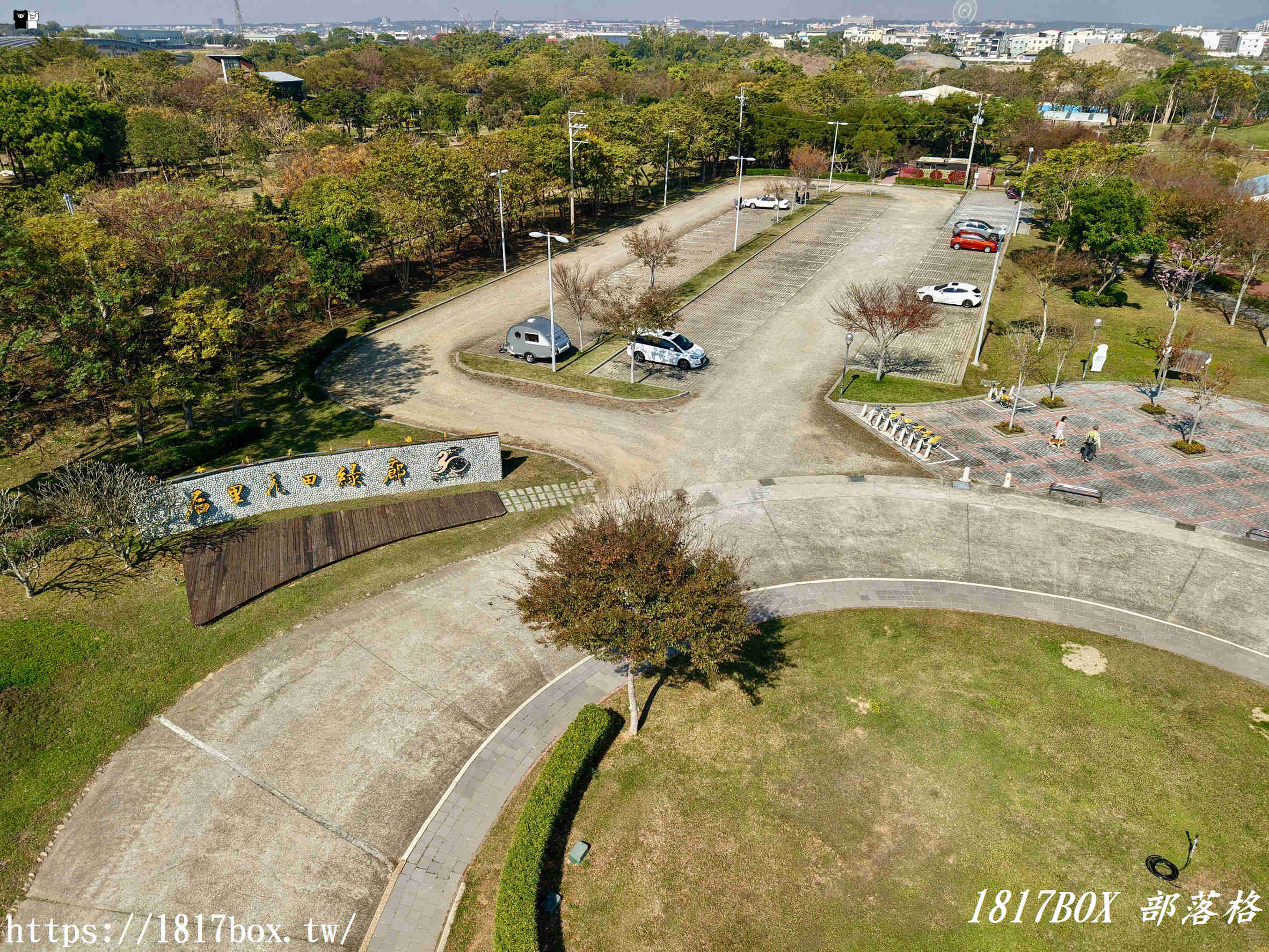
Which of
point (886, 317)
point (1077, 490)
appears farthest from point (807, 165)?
point (1077, 490)

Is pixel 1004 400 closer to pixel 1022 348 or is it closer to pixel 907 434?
pixel 1022 348

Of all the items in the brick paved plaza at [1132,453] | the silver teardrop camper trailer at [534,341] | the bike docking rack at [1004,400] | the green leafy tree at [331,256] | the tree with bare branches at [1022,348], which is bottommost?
the brick paved plaza at [1132,453]

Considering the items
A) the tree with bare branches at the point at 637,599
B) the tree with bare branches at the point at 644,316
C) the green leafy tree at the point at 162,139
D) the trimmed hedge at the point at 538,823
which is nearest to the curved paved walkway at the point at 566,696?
the trimmed hedge at the point at 538,823

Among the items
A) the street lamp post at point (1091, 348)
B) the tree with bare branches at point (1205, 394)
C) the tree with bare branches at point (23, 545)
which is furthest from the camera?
the street lamp post at point (1091, 348)

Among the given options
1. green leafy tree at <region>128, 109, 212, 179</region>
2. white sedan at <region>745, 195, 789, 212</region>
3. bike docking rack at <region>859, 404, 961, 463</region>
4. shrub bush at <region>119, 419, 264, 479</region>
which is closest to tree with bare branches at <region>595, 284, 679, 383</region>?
bike docking rack at <region>859, 404, 961, 463</region>

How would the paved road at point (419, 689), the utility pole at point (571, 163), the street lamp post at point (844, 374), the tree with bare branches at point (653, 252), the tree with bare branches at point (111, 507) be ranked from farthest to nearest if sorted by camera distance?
1. the utility pole at point (571, 163)
2. the tree with bare branches at point (653, 252)
3. the street lamp post at point (844, 374)
4. the tree with bare branches at point (111, 507)
5. the paved road at point (419, 689)

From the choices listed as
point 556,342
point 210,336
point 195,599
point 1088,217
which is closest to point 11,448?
Result: point 210,336

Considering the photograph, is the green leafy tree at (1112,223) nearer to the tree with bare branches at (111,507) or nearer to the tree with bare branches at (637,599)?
the tree with bare branches at (637,599)
